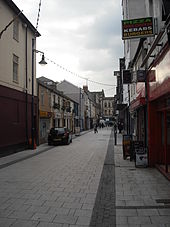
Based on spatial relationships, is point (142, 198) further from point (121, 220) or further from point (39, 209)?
point (39, 209)

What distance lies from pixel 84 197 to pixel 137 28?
603 centimetres

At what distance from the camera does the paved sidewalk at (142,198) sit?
4.56 meters

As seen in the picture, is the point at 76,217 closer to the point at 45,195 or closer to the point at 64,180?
the point at 45,195

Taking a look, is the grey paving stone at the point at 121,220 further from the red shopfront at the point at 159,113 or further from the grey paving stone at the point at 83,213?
the red shopfront at the point at 159,113

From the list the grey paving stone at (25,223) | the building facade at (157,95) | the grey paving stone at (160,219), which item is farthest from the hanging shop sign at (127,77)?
the grey paving stone at (25,223)

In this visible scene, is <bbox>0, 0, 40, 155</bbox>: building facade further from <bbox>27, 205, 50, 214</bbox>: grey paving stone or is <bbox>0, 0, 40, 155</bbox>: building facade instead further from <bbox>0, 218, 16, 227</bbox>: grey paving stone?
<bbox>0, 218, 16, 227</bbox>: grey paving stone

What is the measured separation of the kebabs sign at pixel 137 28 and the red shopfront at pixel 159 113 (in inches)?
47.8

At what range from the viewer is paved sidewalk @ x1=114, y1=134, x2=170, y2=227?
4562mm

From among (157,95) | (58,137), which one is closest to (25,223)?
(157,95)

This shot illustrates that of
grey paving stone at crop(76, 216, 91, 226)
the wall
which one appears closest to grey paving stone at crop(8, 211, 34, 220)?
grey paving stone at crop(76, 216, 91, 226)

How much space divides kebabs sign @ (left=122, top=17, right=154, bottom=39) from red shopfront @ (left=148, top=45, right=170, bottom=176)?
121cm

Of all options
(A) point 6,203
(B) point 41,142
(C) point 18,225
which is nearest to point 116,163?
(A) point 6,203

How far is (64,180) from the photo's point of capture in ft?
25.7

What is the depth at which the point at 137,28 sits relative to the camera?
8.75 metres
